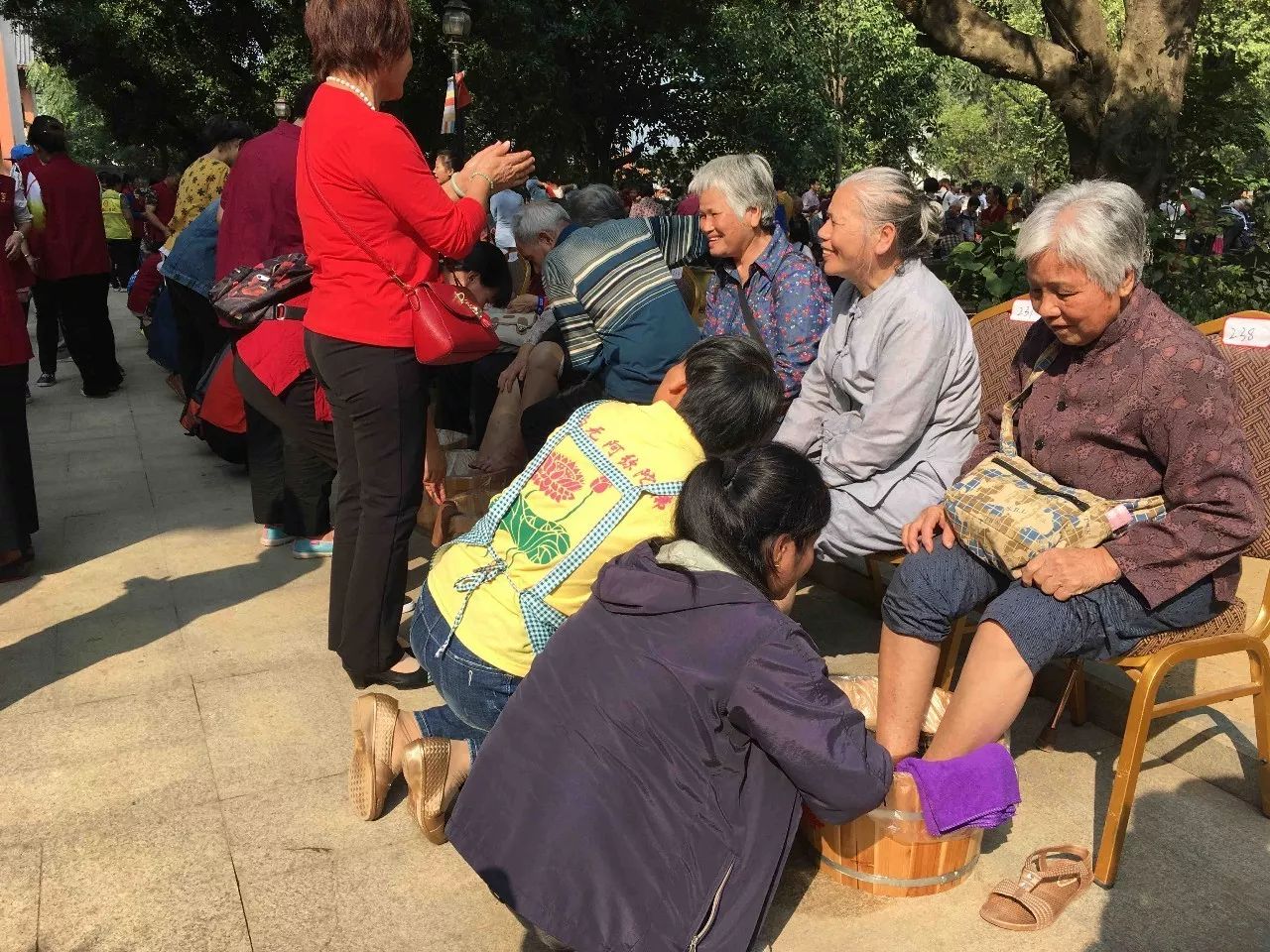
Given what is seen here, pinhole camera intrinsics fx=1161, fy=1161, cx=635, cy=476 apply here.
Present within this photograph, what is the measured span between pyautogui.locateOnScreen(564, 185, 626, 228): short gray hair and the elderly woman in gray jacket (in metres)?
1.58

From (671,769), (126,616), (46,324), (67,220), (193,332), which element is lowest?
(46,324)

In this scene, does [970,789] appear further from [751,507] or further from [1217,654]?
[751,507]

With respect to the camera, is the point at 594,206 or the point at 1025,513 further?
the point at 594,206

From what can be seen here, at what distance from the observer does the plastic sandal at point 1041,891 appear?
241 cm

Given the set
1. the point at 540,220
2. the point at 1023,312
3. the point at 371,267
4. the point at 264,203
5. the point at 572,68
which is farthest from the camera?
the point at 572,68

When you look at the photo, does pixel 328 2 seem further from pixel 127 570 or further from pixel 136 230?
pixel 136 230

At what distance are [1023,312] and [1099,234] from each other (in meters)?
0.90

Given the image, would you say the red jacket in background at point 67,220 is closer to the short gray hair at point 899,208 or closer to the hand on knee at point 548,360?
the hand on knee at point 548,360

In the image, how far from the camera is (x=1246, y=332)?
9.18 feet

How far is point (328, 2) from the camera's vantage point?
302 cm

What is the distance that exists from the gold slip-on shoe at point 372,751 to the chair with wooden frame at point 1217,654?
1.62m

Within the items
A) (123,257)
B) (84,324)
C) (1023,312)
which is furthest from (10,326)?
(123,257)

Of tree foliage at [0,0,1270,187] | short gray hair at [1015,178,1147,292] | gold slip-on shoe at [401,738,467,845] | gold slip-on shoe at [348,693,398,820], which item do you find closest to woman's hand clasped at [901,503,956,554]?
short gray hair at [1015,178,1147,292]

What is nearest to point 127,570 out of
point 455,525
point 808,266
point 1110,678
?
point 455,525
